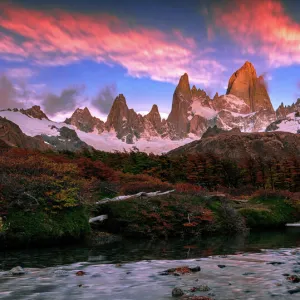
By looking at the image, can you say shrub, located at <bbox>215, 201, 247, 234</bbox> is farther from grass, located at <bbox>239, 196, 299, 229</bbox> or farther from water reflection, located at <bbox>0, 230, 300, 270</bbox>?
water reflection, located at <bbox>0, 230, 300, 270</bbox>

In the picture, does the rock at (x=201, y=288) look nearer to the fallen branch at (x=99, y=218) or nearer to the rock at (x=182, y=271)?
the rock at (x=182, y=271)

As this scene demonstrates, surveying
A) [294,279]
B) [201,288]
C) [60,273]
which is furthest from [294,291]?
[60,273]

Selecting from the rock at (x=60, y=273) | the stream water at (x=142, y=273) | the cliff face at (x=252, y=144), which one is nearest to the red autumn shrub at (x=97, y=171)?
the stream water at (x=142, y=273)

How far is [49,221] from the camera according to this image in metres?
24.5

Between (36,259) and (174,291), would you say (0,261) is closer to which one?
(36,259)

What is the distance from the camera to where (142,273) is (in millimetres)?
15625

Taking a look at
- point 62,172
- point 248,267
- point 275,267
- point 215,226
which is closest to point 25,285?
point 248,267

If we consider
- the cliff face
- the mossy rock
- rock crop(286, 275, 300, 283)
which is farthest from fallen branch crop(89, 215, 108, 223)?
the cliff face

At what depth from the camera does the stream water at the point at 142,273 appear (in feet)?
39.7

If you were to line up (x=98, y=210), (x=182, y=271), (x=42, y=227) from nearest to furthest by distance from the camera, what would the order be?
(x=182, y=271)
(x=42, y=227)
(x=98, y=210)

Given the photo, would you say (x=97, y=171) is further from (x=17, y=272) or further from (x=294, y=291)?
(x=294, y=291)

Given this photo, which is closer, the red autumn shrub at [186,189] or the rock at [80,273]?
the rock at [80,273]

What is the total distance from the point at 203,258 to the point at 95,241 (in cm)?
1008

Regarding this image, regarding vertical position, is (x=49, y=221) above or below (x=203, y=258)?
above
